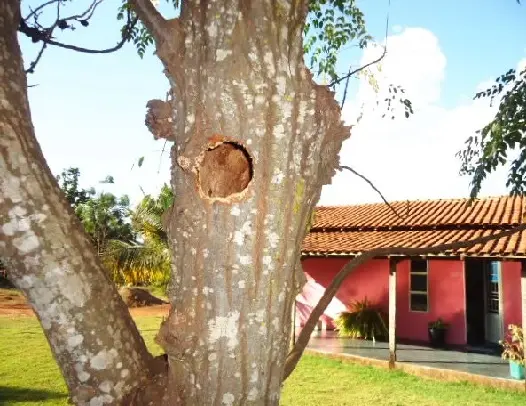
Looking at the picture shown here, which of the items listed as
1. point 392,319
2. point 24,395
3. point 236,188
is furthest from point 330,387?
point 236,188

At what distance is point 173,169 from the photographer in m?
1.43

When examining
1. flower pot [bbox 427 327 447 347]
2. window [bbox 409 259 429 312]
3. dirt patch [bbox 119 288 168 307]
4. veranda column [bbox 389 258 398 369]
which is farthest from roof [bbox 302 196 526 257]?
dirt patch [bbox 119 288 168 307]

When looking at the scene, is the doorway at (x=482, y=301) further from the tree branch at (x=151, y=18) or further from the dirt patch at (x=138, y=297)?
the dirt patch at (x=138, y=297)

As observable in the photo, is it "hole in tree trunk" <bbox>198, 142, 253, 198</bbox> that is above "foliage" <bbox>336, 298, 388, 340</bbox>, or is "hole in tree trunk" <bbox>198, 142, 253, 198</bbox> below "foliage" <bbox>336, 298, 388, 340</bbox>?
above

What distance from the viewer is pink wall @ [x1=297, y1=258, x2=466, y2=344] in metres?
14.3

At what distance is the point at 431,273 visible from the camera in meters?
15.1

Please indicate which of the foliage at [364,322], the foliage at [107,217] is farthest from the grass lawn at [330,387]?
the foliage at [107,217]

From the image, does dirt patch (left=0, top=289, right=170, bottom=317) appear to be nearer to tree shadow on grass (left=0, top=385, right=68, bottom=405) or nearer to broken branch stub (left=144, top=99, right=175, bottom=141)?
tree shadow on grass (left=0, top=385, right=68, bottom=405)

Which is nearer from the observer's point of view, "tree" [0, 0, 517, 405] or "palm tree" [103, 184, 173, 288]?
"tree" [0, 0, 517, 405]

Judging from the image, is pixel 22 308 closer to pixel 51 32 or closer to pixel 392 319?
pixel 392 319

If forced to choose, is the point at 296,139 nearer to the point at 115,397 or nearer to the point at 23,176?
the point at 23,176

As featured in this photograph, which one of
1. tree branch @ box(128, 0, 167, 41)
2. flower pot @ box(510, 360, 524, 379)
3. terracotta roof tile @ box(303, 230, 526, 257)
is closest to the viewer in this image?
tree branch @ box(128, 0, 167, 41)

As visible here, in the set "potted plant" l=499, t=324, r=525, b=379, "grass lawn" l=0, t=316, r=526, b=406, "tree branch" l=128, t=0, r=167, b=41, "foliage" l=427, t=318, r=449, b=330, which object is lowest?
"grass lawn" l=0, t=316, r=526, b=406

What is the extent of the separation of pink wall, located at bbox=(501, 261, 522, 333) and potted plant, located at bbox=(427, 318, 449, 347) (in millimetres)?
1693
